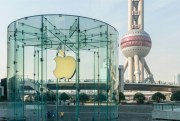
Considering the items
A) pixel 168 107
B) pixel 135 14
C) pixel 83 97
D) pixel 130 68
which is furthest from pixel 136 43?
pixel 83 97

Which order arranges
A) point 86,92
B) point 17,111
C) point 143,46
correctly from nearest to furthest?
point 17,111, point 86,92, point 143,46

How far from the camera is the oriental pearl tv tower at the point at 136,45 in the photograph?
6496 inches

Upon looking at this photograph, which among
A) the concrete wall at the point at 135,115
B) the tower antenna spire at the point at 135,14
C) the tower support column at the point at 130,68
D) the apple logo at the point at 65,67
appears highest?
the tower antenna spire at the point at 135,14

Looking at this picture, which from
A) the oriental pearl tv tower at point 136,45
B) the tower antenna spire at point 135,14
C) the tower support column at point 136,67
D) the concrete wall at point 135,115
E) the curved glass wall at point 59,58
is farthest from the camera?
the tower antenna spire at point 135,14

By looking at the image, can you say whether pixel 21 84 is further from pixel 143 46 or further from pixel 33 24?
pixel 143 46

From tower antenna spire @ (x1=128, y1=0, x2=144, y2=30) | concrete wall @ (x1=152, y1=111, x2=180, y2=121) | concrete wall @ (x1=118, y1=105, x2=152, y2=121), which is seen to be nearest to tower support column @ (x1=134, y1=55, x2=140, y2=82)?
tower antenna spire @ (x1=128, y1=0, x2=144, y2=30)

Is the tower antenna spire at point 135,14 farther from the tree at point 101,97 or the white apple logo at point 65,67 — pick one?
the white apple logo at point 65,67

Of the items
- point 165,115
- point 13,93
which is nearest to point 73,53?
point 13,93

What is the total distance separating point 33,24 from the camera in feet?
76.5

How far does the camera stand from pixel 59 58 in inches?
968

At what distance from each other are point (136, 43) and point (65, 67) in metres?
144

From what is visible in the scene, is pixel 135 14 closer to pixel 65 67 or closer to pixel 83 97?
pixel 83 97

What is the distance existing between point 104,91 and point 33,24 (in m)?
7.24

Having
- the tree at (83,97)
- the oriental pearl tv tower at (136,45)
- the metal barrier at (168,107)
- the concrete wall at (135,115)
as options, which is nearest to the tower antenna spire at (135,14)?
the oriental pearl tv tower at (136,45)
